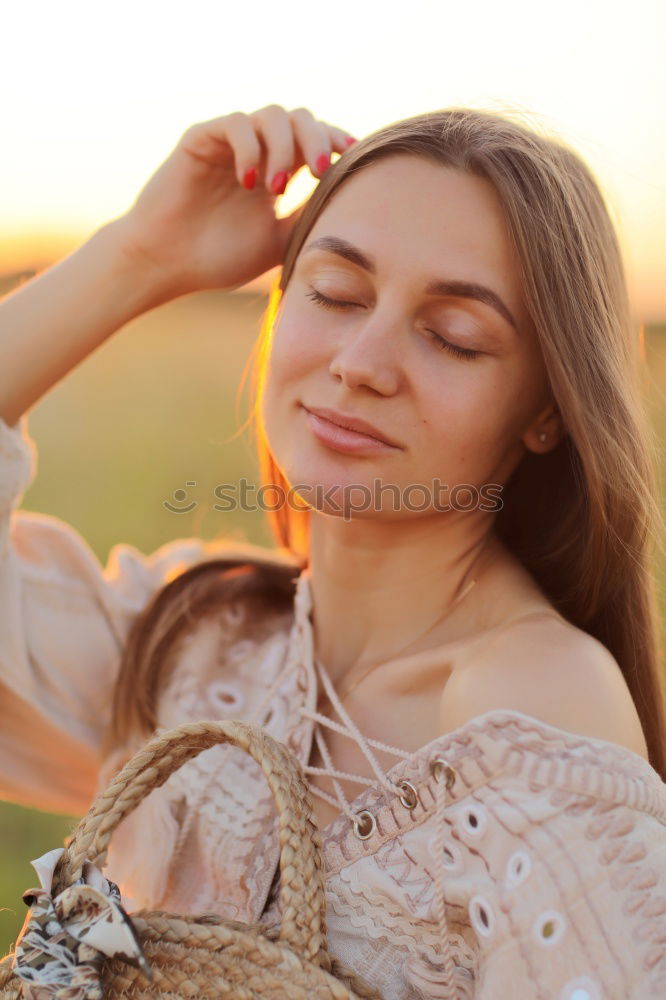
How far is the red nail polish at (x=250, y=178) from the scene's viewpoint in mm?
2223

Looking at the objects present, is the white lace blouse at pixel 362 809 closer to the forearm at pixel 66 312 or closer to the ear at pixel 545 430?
the forearm at pixel 66 312

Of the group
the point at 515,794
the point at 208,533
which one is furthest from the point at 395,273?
the point at 208,533

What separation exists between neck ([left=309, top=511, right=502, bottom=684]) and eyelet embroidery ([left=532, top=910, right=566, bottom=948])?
2.17ft

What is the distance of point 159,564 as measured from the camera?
104 inches

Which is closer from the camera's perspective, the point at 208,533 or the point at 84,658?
the point at 84,658

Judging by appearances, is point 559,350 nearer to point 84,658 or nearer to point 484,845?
point 484,845

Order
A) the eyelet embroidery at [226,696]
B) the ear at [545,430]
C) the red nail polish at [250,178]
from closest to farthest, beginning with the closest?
the ear at [545,430], the eyelet embroidery at [226,696], the red nail polish at [250,178]

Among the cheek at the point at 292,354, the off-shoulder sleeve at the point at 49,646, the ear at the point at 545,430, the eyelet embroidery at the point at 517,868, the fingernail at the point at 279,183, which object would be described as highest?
the fingernail at the point at 279,183

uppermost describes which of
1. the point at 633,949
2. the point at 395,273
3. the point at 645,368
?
the point at 395,273

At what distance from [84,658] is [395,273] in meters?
1.18

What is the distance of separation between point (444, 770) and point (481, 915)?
0.21m

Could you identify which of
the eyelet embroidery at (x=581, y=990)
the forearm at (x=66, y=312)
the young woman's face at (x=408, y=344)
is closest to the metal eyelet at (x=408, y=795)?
the eyelet embroidery at (x=581, y=990)

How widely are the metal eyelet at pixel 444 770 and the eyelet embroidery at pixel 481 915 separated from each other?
0.17 metres

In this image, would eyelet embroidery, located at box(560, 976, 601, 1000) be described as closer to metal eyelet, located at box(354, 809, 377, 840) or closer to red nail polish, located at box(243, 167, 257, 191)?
metal eyelet, located at box(354, 809, 377, 840)
